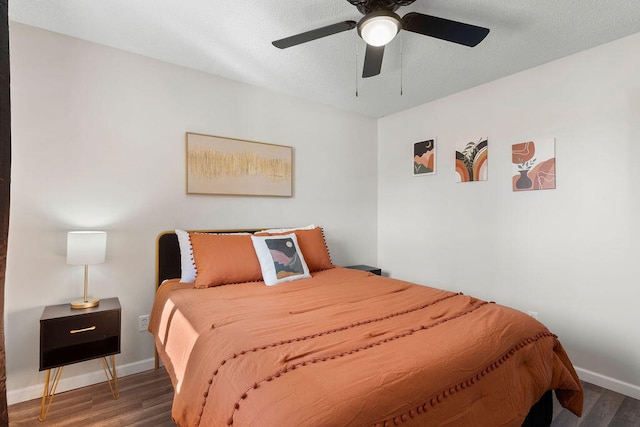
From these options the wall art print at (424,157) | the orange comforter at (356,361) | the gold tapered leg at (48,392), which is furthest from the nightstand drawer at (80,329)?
the wall art print at (424,157)

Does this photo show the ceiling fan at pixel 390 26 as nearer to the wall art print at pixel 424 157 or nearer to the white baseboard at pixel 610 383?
the wall art print at pixel 424 157

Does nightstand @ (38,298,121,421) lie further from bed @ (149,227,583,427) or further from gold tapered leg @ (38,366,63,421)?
bed @ (149,227,583,427)

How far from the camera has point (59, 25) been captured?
6.91 ft

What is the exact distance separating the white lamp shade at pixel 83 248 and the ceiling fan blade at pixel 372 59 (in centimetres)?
204

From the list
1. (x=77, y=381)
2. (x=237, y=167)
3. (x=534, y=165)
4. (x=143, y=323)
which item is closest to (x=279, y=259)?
(x=237, y=167)

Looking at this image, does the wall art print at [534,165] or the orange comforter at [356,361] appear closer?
the orange comforter at [356,361]

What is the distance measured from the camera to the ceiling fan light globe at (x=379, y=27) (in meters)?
1.60

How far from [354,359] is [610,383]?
2.32 meters

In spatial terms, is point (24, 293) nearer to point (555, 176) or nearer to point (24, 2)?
point (24, 2)

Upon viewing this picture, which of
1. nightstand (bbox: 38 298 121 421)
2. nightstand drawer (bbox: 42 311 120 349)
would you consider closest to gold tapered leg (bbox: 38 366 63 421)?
nightstand (bbox: 38 298 121 421)

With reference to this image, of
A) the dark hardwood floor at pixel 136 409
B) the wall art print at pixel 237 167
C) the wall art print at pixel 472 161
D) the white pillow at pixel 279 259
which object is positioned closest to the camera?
the dark hardwood floor at pixel 136 409

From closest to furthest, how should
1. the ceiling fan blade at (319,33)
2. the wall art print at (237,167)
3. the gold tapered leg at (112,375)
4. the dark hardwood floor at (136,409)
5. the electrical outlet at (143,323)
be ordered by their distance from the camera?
1. the ceiling fan blade at (319,33)
2. the dark hardwood floor at (136,409)
3. the gold tapered leg at (112,375)
4. the electrical outlet at (143,323)
5. the wall art print at (237,167)

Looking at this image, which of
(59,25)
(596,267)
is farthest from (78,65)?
(596,267)

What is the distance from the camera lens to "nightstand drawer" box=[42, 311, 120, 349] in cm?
187
